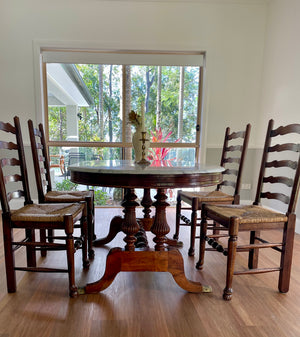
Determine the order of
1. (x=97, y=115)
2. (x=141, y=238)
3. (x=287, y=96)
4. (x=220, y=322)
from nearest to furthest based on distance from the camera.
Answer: (x=220, y=322) → (x=141, y=238) → (x=287, y=96) → (x=97, y=115)

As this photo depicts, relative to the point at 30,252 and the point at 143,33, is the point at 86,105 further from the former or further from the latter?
the point at 30,252

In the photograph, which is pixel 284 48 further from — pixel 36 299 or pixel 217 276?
pixel 36 299

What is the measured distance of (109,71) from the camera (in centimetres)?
317

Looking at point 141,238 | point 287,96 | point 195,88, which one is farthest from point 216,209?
point 195,88

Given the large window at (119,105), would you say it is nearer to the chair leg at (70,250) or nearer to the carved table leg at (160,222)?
the carved table leg at (160,222)

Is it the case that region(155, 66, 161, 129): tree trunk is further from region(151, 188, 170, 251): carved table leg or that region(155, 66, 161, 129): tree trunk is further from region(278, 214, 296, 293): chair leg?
region(278, 214, 296, 293): chair leg

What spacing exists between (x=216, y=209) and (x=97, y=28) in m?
2.71

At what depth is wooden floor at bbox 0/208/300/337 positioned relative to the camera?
1133 millimetres

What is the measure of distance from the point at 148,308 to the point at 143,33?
9.92 feet

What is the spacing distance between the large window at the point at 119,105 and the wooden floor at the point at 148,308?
74.6 inches

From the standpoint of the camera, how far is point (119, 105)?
3.23 metres

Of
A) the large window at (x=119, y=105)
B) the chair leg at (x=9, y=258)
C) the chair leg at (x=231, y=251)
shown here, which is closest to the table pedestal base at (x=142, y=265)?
the chair leg at (x=231, y=251)

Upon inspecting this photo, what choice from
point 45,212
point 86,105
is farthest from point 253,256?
point 86,105

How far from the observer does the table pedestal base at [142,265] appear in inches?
55.2
